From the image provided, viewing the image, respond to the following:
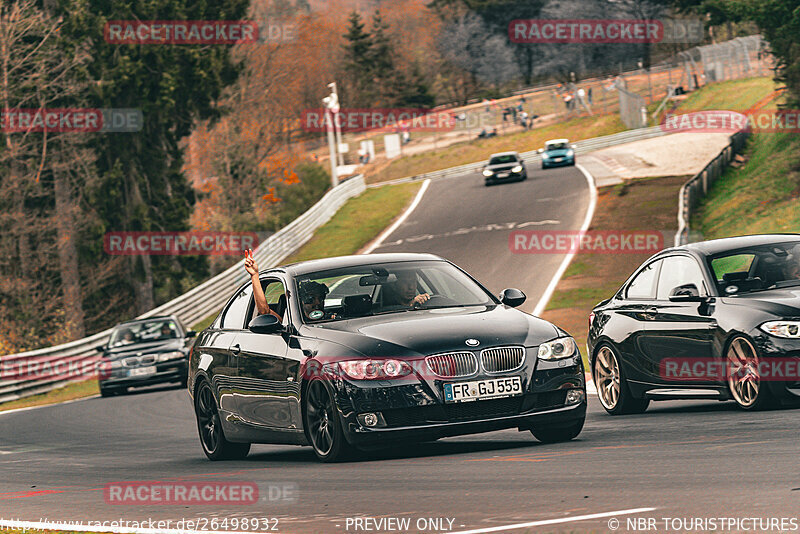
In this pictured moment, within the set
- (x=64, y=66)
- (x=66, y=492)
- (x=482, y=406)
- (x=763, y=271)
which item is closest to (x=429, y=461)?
(x=482, y=406)

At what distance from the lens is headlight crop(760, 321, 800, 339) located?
10742 mm

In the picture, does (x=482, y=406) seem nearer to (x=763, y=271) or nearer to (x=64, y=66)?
(x=763, y=271)

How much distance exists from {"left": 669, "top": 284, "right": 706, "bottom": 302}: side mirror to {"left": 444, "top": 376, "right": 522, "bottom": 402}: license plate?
2.85 metres

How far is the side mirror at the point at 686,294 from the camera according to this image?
11594mm

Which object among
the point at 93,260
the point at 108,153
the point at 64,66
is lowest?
the point at 93,260

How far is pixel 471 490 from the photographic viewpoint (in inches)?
311

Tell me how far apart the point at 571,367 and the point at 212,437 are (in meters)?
3.73

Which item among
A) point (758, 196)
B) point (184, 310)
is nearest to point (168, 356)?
point (184, 310)

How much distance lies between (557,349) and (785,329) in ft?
7.30

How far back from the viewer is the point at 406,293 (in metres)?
10.7

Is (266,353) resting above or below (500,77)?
below

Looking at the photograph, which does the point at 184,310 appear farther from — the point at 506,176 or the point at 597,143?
the point at 597,143
